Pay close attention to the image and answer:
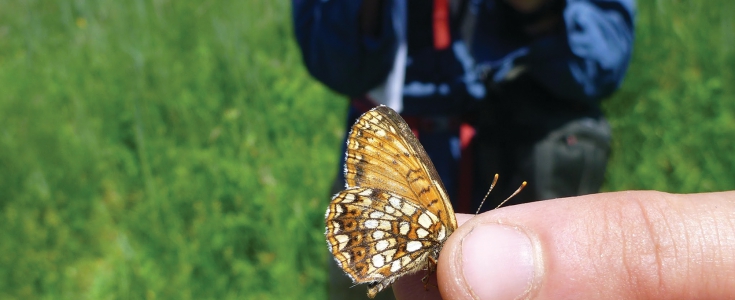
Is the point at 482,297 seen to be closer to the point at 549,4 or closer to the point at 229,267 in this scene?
the point at 549,4

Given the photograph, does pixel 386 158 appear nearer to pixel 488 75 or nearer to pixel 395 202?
pixel 395 202

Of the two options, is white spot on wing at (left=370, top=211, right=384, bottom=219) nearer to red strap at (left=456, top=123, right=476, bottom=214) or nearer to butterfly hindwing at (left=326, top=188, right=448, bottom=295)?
butterfly hindwing at (left=326, top=188, right=448, bottom=295)

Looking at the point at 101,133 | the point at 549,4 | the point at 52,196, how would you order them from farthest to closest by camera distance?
the point at 101,133, the point at 52,196, the point at 549,4

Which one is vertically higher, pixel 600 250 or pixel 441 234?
pixel 441 234

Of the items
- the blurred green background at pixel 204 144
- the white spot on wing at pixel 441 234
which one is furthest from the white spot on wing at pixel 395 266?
the blurred green background at pixel 204 144

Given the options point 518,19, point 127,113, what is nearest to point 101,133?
point 127,113

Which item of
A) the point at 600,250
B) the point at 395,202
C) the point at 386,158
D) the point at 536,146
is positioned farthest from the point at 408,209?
the point at 536,146

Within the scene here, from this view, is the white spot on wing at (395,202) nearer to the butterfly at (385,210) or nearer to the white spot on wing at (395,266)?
the butterfly at (385,210)
